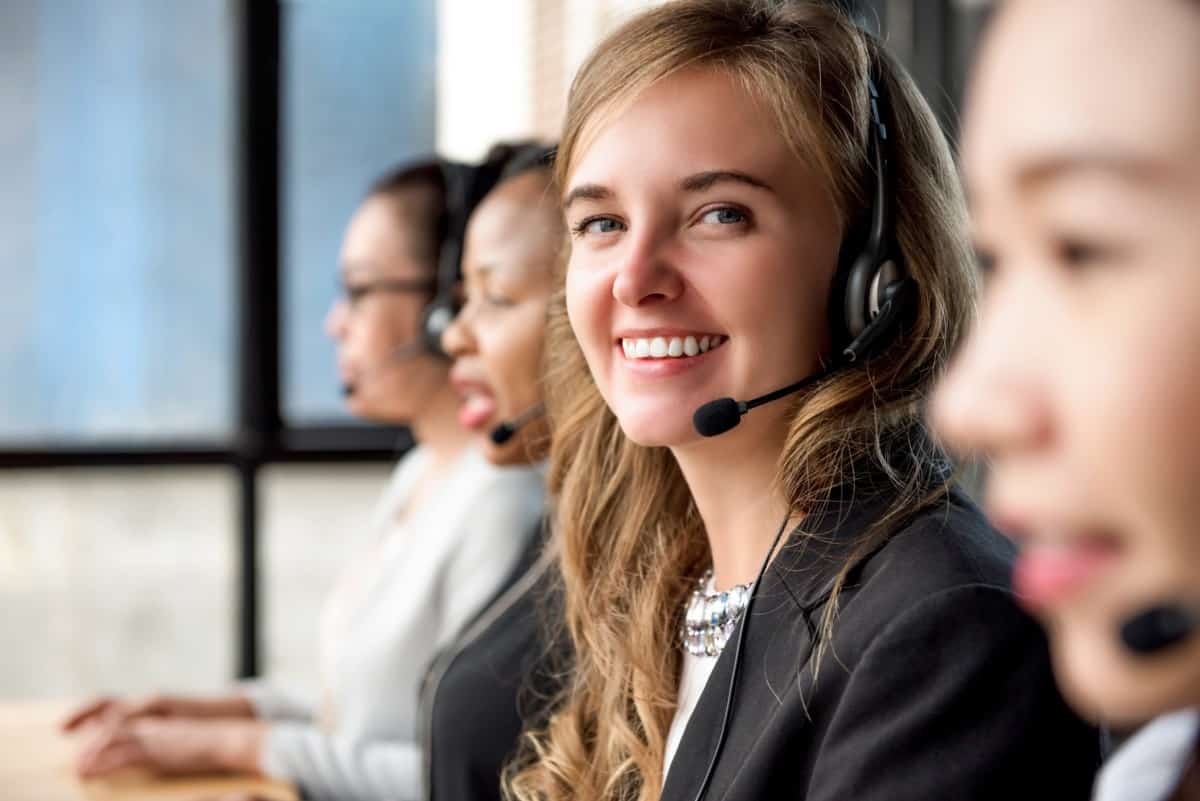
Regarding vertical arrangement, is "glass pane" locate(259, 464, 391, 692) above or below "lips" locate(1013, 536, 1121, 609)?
above

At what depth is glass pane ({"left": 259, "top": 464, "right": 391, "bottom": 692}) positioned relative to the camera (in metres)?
3.71

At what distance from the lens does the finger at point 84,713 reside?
6.94ft

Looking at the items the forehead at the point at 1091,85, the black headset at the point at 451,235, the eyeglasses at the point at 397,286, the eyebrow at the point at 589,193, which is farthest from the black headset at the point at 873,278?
the eyeglasses at the point at 397,286

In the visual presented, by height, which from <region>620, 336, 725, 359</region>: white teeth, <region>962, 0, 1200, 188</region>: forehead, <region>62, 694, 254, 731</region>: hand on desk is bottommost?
<region>62, 694, 254, 731</region>: hand on desk

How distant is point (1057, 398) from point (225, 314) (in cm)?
354

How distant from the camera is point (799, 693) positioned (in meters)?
0.98

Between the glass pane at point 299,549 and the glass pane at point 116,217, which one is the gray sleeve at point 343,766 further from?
the glass pane at point 116,217

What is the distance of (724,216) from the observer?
108 centimetres

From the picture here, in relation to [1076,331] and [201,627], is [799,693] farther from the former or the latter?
[201,627]

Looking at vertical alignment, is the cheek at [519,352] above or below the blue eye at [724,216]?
above

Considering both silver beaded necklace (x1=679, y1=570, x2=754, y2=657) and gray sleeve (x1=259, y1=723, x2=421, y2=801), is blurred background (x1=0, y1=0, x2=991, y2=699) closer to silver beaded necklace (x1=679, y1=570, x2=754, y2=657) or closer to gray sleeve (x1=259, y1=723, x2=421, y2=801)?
gray sleeve (x1=259, y1=723, x2=421, y2=801)

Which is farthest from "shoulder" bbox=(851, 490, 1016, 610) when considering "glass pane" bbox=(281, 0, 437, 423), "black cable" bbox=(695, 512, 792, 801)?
"glass pane" bbox=(281, 0, 437, 423)

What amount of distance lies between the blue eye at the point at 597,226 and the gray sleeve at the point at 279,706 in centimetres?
Answer: 137

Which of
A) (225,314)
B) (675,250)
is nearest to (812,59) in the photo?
(675,250)
